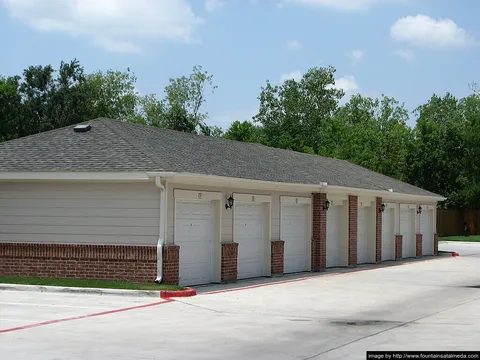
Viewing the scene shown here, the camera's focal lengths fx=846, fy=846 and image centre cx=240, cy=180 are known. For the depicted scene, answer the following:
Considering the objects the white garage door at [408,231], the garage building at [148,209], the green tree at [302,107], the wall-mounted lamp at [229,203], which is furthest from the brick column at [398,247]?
the green tree at [302,107]

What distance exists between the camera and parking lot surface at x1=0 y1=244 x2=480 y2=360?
11516 mm

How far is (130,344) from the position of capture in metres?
11.9

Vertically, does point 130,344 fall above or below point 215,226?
below

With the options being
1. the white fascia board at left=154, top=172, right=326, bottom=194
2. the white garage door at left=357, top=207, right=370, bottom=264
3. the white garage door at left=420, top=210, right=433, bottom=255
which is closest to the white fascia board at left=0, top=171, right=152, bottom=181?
the white fascia board at left=154, top=172, right=326, bottom=194

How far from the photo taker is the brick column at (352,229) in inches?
1172

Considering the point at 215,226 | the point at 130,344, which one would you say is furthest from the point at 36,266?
the point at 130,344

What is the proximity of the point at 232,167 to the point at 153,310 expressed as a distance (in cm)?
807

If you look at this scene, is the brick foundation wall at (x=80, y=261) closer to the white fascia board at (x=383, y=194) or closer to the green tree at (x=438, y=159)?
the white fascia board at (x=383, y=194)

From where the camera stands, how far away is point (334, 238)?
29.5 meters

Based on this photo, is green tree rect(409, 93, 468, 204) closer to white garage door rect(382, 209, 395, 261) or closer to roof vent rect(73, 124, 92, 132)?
white garage door rect(382, 209, 395, 261)

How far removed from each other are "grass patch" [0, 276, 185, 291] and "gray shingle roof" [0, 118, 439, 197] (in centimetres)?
269

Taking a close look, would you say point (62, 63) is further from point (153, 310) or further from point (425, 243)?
point (153, 310)

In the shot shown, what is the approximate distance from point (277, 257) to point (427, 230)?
54.1 ft

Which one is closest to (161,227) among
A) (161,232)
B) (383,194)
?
(161,232)
